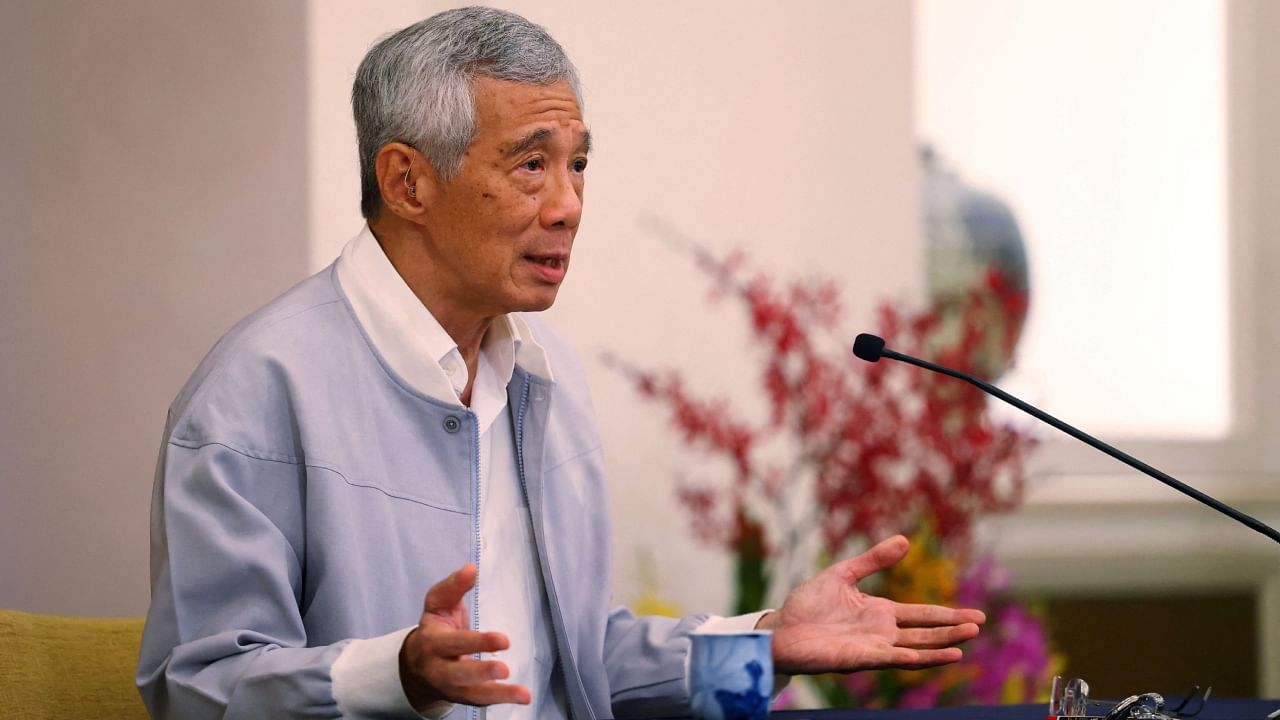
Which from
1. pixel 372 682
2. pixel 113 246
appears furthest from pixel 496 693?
pixel 113 246

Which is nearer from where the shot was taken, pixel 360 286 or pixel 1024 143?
pixel 360 286

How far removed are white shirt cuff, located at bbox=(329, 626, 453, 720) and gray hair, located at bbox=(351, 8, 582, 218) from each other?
655 millimetres

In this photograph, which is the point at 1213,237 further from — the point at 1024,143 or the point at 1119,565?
the point at 1119,565

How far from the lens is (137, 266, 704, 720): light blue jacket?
1.34 m

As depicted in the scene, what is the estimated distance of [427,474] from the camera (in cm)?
154

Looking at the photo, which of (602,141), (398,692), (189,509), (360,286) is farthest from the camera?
(602,141)

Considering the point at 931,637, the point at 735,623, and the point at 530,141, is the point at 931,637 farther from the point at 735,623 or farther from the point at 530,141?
the point at 530,141

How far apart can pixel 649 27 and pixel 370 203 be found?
3.73ft

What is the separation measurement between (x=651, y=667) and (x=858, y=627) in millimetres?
308

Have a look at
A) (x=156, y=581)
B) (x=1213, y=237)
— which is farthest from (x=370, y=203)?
(x=1213, y=237)

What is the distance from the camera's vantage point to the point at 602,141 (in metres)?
2.63

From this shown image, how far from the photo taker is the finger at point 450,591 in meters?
1.11

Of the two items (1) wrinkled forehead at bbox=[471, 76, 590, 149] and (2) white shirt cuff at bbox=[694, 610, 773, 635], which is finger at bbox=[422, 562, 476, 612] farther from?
(1) wrinkled forehead at bbox=[471, 76, 590, 149]

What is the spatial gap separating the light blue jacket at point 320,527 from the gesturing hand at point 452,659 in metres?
0.11
